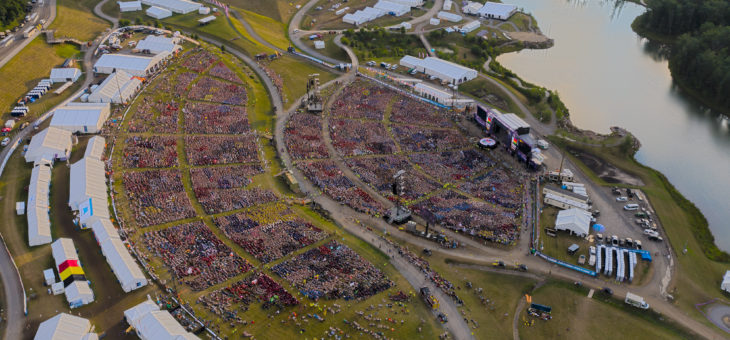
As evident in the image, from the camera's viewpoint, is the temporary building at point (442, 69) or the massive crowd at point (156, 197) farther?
the temporary building at point (442, 69)

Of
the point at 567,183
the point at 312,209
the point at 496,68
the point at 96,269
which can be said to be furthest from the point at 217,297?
the point at 496,68

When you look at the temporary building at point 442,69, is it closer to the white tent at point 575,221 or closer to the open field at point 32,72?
the white tent at point 575,221

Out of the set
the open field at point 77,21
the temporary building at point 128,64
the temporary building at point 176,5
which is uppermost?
the temporary building at point 176,5

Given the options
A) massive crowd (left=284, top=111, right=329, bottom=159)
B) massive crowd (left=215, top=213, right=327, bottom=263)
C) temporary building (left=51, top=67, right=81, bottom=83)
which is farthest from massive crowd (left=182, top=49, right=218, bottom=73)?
massive crowd (left=215, top=213, right=327, bottom=263)

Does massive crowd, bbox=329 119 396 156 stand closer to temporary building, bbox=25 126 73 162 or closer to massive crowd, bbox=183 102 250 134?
massive crowd, bbox=183 102 250 134

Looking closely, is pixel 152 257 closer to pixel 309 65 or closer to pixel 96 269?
pixel 96 269

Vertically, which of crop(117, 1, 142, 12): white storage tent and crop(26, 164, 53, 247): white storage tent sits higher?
crop(117, 1, 142, 12): white storage tent

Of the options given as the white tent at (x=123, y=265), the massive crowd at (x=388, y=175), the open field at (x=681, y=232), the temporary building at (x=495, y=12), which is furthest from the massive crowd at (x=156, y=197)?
the temporary building at (x=495, y=12)
